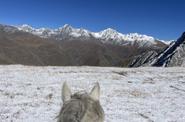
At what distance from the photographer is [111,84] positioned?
3528 centimetres

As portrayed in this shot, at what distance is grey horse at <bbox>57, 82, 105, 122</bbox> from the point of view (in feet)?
8.92

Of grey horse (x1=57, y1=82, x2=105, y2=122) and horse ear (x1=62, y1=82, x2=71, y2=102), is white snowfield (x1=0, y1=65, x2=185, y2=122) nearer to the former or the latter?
horse ear (x1=62, y1=82, x2=71, y2=102)

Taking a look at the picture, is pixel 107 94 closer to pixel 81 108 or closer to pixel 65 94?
pixel 65 94

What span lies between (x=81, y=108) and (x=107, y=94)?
86.8 feet

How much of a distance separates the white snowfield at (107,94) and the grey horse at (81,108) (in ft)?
26.9

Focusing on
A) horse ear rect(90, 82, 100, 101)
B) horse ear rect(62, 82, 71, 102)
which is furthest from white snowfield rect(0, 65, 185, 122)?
horse ear rect(90, 82, 100, 101)

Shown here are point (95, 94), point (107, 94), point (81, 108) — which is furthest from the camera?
point (107, 94)

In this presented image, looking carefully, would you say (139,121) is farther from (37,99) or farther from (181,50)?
(181,50)

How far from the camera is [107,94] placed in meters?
29.1

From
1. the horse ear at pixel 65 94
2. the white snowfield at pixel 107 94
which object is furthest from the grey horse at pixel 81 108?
the white snowfield at pixel 107 94

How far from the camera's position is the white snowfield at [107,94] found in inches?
829

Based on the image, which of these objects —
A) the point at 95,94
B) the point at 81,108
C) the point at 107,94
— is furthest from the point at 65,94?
the point at 107,94

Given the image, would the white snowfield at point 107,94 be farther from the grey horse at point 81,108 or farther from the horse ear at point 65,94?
the grey horse at point 81,108

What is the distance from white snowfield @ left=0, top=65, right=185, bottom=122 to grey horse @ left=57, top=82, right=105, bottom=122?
26.9 ft
